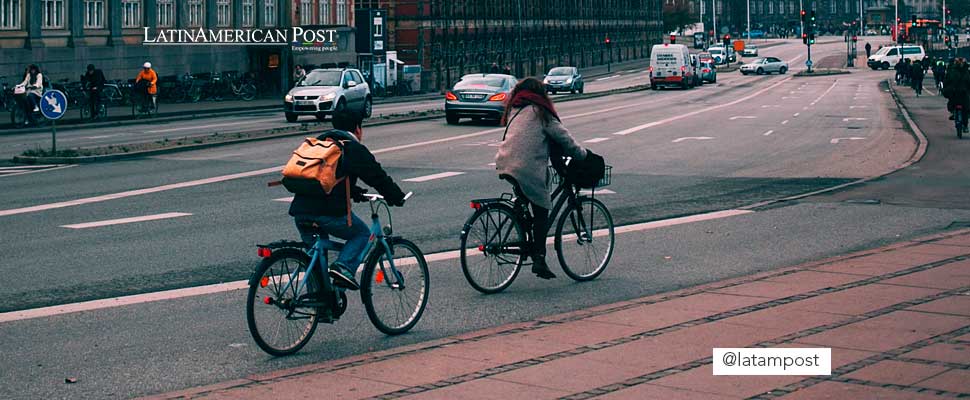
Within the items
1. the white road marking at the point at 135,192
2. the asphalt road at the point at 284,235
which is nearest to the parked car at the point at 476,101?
the asphalt road at the point at 284,235

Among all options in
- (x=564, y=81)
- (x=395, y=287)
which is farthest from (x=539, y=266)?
(x=564, y=81)

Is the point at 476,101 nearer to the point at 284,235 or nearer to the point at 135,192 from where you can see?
the point at 135,192

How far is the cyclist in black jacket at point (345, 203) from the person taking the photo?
862 cm

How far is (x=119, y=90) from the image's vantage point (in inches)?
1875

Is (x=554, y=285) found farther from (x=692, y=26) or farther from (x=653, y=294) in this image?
(x=692, y=26)

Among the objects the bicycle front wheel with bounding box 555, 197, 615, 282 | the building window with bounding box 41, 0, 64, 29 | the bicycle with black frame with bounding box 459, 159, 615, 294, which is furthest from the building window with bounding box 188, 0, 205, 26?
the bicycle with black frame with bounding box 459, 159, 615, 294

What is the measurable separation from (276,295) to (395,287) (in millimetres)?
1069

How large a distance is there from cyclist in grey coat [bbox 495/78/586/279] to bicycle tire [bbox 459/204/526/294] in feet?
0.59

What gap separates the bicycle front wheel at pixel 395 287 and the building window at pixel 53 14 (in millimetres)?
41192

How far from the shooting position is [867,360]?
7.86 m

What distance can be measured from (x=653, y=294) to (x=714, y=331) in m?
1.97

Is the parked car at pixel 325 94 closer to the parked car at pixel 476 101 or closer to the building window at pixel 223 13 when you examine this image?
the parked car at pixel 476 101

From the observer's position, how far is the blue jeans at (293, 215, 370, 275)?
8.64 metres

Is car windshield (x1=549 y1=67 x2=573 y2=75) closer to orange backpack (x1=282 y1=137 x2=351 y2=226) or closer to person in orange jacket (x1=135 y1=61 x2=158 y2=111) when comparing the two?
person in orange jacket (x1=135 y1=61 x2=158 y2=111)
